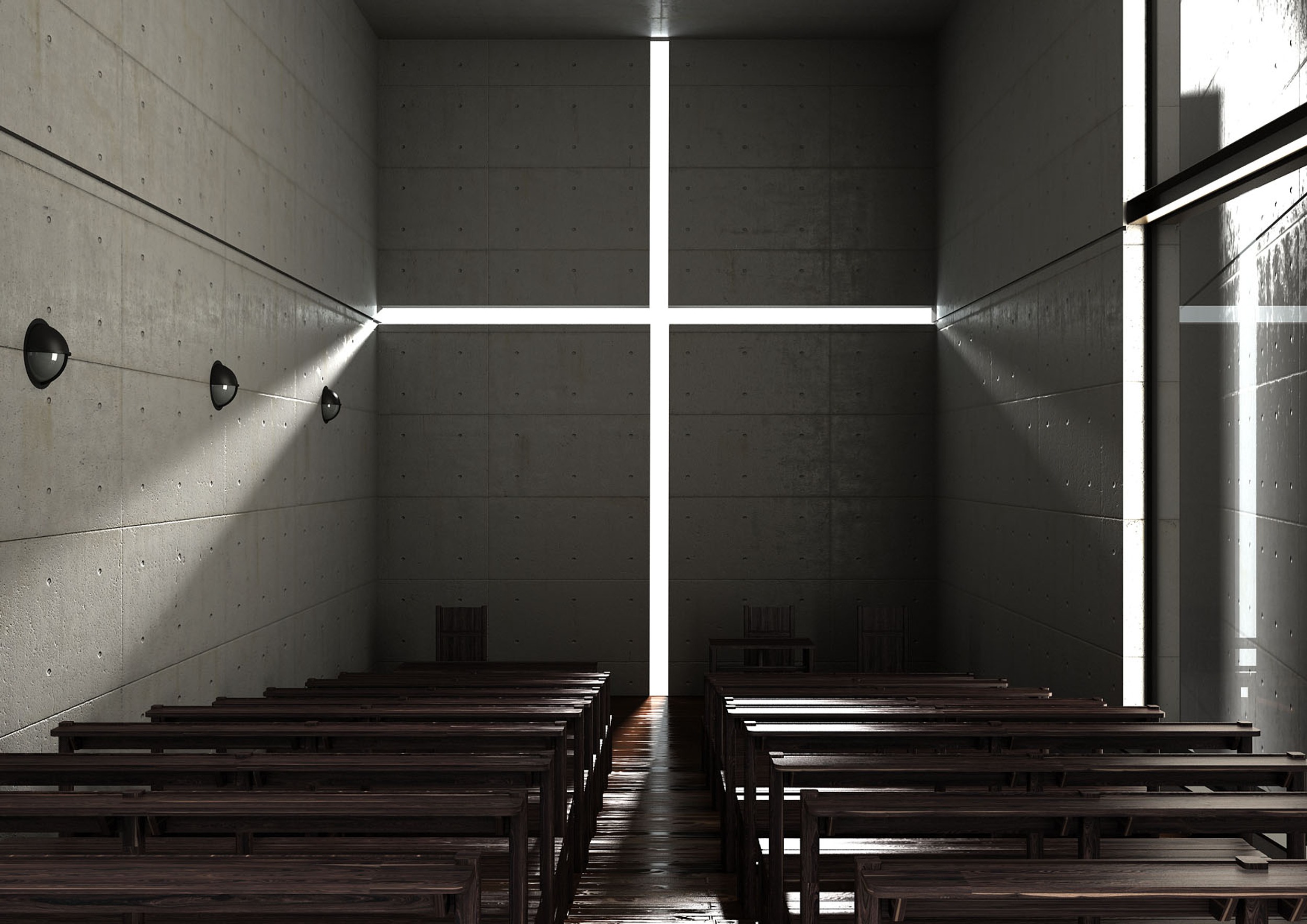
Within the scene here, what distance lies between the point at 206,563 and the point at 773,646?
A: 12.6ft

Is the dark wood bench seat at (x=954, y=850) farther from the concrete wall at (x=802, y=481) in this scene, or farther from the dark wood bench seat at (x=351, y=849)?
the concrete wall at (x=802, y=481)

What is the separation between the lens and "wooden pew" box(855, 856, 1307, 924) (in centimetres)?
175

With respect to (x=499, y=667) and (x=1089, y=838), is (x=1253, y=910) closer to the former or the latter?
(x=1089, y=838)

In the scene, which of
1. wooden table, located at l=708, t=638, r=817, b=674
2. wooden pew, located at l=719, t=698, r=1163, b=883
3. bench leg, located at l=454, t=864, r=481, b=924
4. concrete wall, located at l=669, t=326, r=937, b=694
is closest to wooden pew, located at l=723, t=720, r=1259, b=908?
wooden pew, located at l=719, t=698, r=1163, b=883

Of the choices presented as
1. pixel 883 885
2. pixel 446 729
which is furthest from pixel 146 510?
pixel 883 885

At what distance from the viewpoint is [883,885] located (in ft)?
5.93

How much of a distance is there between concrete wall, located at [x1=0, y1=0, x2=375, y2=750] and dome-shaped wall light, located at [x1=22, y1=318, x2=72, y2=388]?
35 millimetres

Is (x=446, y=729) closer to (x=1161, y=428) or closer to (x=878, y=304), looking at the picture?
(x=1161, y=428)

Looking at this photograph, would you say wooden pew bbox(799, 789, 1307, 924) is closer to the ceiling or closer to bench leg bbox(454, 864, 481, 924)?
bench leg bbox(454, 864, 481, 924)

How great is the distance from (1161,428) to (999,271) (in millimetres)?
2288

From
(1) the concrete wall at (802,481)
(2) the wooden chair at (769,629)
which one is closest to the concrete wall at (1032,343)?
(1) the concrete wall at (802,481)

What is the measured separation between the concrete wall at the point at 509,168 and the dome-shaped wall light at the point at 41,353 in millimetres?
5163

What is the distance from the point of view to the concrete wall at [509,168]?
29.5 feet

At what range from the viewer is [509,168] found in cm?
901
